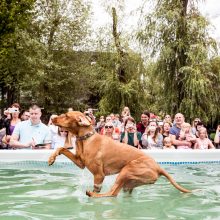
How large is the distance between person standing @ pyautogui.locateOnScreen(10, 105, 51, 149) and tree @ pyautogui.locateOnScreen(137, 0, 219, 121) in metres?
11.5

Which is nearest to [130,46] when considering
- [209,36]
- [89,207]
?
[209,36]

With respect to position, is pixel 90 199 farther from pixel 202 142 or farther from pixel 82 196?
pixel 202 142

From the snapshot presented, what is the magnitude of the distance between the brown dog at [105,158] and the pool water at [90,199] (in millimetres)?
266

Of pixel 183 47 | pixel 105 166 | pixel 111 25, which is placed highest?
pixel 111 25

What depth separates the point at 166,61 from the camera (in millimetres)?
19234

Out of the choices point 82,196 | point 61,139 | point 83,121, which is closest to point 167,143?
point 61,139

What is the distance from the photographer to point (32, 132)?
7875 millimetres

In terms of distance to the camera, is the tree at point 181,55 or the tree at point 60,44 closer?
the tree at point 181,55

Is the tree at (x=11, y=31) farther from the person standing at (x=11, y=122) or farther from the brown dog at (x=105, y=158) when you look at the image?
the brown dog at (x=105, y=158)

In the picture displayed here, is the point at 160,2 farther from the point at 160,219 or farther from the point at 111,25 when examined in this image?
the point at 160,219

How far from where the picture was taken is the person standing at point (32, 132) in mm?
7793

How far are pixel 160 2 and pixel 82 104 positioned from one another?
13.2 metres

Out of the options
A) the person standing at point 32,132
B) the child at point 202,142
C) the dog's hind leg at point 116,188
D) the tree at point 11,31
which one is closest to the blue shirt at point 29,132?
the person standing at point 32,132

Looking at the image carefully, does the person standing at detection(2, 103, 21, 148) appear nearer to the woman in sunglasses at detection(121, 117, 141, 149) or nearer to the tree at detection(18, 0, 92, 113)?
the woman in sunglasses at detection(121, 117, 141, 149)
